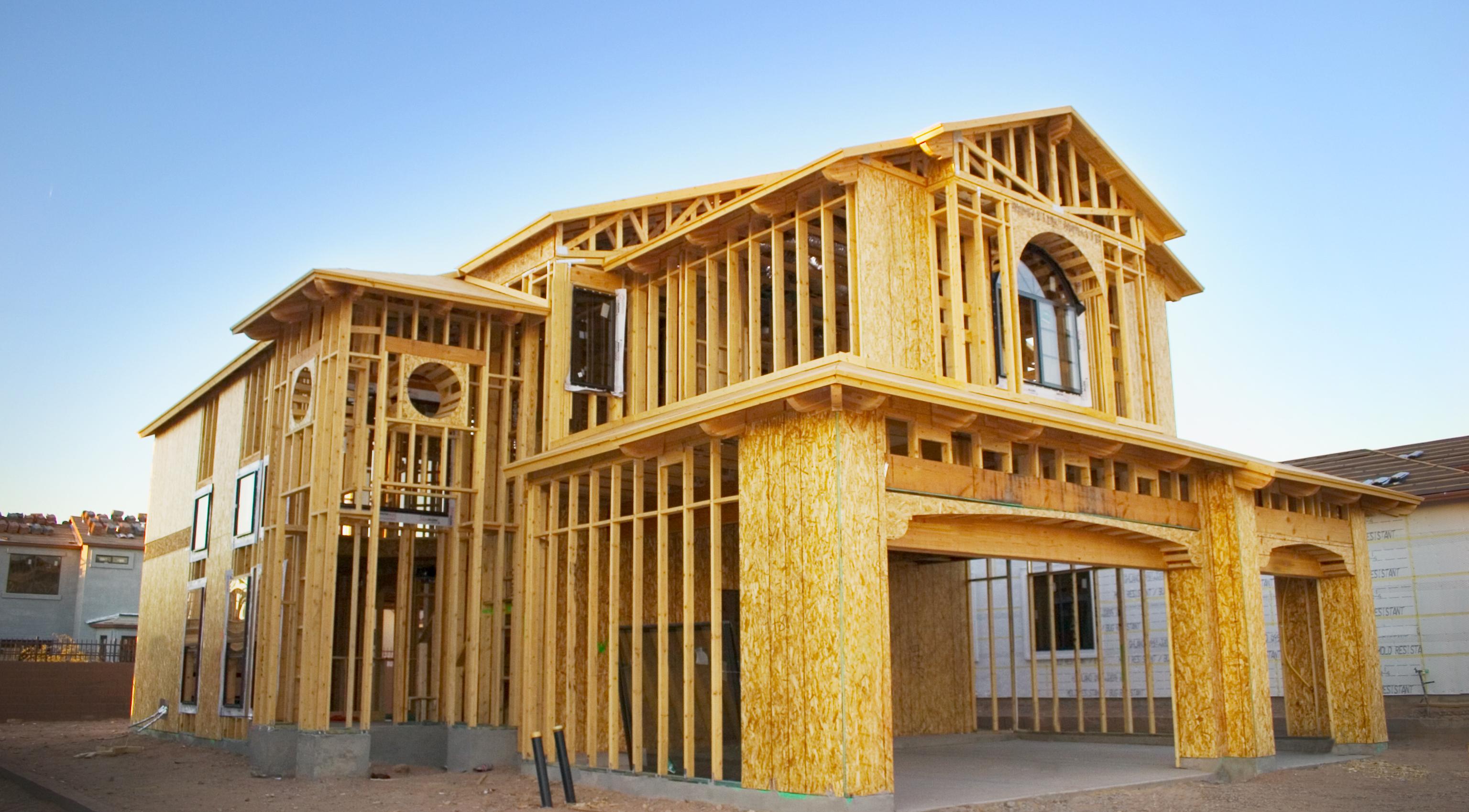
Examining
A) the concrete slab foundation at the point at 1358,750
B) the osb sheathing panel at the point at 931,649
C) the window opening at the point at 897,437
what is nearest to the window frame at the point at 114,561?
the osb sheathing panel at the point at 931,649

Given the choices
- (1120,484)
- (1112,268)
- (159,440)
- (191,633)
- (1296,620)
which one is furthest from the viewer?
(159,440)

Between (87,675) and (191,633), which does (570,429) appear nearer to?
(191,633)

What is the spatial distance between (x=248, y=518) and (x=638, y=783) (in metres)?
9.71

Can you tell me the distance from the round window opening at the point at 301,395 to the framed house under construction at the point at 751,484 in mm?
135

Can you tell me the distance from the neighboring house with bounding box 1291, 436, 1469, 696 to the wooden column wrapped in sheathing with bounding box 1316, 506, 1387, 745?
2263 millimetres

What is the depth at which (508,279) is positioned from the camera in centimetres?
Result: 2047

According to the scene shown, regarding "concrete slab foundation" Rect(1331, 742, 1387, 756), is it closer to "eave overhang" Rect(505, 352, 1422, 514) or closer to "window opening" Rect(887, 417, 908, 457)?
"eave overhang" Rect(505, 352, 1422, 514)

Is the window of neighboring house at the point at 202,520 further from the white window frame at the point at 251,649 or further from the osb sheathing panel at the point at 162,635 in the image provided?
the white window frame at the point at 251,649

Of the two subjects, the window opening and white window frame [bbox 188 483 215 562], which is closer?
the window opening

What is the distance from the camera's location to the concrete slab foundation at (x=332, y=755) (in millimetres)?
15969

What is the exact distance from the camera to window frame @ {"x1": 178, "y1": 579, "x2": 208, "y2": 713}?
21875mm

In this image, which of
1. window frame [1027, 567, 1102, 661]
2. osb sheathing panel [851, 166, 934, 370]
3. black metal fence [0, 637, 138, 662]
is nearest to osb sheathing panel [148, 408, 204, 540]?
black metal fence [0, 637, 138, 662]

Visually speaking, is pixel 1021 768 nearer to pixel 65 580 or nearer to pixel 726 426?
pixel 726 426

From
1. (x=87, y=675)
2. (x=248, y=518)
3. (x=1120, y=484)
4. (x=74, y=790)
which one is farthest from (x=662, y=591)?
(x=87, y=675)
